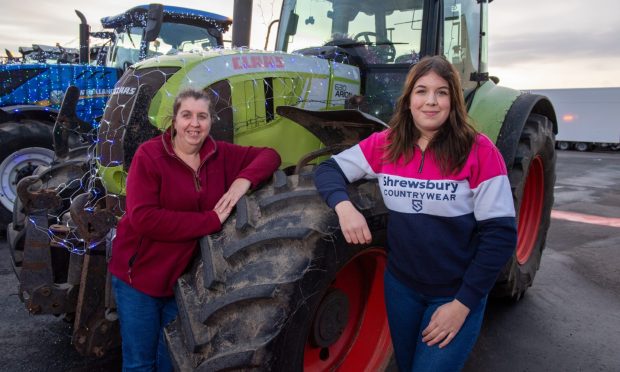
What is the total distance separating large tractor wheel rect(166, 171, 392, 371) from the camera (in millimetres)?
2000

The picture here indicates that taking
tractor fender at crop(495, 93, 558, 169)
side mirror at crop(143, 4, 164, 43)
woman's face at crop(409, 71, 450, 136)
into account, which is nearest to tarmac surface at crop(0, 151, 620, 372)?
tractor fender at crop(495, 93, 558, 169)

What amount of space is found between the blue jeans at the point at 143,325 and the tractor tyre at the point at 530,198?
2.40 meters

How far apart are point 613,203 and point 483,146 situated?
10094mm

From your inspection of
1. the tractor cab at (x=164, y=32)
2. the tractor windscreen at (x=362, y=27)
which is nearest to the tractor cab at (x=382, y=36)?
the tractor windscreen at (x=362, y=27)

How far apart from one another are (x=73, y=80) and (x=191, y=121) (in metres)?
5.83

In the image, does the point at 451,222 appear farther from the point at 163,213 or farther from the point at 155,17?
the point at 155,17

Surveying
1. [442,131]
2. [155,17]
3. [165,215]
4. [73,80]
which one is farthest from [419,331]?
[73,80]

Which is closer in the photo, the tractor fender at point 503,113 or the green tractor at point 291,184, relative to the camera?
the green tractor at point 291,184

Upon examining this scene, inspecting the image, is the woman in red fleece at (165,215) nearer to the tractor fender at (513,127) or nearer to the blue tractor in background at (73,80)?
the blue tractor in background at (73,80)

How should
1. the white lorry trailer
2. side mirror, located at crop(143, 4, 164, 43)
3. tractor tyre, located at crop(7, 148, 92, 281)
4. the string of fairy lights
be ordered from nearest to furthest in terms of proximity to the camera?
the string of fairy lights
tractor tyre, located at crop(7, 148, 92, 281)
side mirror, located at crop(143, 4, 164, 43)
the white lorry trailer

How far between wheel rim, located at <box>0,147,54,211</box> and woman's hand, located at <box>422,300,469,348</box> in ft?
18.1

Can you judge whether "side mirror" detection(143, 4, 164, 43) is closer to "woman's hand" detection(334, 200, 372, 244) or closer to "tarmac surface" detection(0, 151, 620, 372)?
"tarmac surface" detection(0, 151, 620, 372)

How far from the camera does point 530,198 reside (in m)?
4.74

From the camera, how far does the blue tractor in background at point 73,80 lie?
595 centimetres
